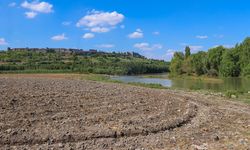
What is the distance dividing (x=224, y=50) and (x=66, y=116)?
10926cm

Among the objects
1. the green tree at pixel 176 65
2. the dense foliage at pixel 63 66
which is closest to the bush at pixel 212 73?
the green tree at pixel 176 65

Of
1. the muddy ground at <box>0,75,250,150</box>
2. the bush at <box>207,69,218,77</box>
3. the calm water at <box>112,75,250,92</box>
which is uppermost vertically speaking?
the bush at <box>207,69,218,77</box>

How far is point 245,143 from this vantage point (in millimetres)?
11812

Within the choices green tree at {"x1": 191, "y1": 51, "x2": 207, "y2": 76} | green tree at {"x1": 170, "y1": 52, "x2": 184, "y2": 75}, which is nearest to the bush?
green tree at {"x1": 191, "y1": 51, "x2": 207, "y2": 76}

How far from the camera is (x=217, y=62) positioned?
11656cm

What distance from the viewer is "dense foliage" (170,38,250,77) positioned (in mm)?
109250

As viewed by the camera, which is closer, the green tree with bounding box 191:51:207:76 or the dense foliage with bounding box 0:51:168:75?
the dense foliage with bounding box 0:51:168:75

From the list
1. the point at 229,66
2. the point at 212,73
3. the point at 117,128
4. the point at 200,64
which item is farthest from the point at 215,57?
the point at 117,128

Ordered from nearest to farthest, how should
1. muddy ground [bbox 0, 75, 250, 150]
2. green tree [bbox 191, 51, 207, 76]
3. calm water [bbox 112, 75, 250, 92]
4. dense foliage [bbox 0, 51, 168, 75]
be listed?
muddy ground [bbox 0, 75, 250, 150] < calm water [bbox 112, 75, 250, 92] < dense foliage [bbox 0, 51, 168, 75] < green tree [bbox 191, 51, 207, 76]

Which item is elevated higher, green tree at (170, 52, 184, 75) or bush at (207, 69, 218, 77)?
green tree at (170, 52, 184, 75)

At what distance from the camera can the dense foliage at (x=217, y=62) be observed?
10925 cm

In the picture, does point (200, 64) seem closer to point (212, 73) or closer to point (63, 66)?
point (212, 73)

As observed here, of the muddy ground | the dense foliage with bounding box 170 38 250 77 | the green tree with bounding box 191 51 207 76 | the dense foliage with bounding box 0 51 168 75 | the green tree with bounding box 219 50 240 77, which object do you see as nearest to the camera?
the muddy ground

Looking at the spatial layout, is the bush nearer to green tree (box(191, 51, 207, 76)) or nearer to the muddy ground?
green tree (box(191, 51, 207, 76))
